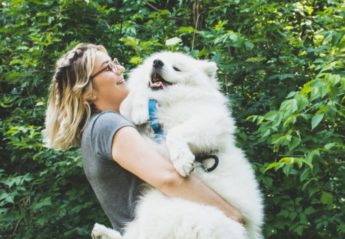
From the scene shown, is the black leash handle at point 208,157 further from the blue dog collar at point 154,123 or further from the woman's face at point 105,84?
the woman's face at point 105,84

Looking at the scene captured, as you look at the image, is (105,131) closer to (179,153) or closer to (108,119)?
(108,119)

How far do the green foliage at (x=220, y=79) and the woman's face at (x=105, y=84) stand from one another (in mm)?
1140

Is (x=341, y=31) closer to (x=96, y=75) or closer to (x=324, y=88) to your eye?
(x=324, y=88)

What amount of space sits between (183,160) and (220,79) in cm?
255

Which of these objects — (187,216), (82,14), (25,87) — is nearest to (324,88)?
(187,216)

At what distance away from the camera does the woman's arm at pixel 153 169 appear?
2133mm

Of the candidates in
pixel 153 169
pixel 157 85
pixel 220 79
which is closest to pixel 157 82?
pixel 157 85

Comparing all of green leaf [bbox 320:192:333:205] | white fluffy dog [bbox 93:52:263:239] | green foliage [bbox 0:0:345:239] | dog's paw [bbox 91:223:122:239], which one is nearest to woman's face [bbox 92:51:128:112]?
white fluffy dog [bbox 93:52:263:239]

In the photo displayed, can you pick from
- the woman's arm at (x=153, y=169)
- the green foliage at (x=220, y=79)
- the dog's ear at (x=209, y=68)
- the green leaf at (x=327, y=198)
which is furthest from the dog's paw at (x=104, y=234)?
the green leaf at (x=327, y=198)

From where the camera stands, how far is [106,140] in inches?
87.2

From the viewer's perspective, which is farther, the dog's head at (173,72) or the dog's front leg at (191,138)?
the dog's head at (173,72)

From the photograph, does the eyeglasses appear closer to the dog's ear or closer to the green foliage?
the dog's ear

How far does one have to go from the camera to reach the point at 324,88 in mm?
2988

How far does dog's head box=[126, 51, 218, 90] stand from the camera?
9.09ft
